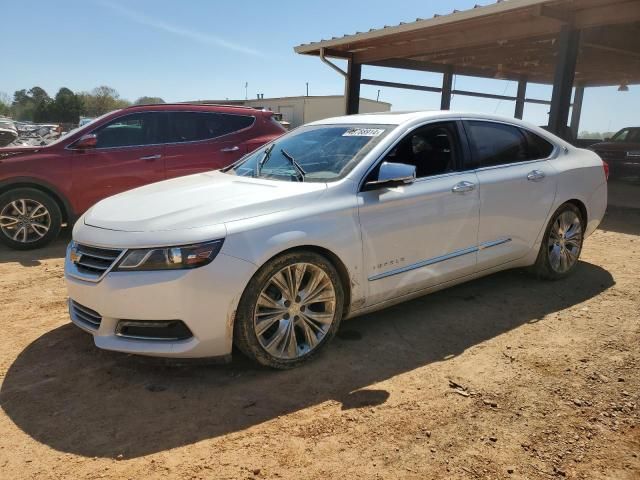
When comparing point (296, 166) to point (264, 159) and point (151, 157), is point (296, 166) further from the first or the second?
point (151, 157)

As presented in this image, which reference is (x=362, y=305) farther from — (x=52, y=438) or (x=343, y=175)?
(x=52, y=438)

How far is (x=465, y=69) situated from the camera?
16.6 metres

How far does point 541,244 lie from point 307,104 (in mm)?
32092

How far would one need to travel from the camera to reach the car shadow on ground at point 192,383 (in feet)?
8.49

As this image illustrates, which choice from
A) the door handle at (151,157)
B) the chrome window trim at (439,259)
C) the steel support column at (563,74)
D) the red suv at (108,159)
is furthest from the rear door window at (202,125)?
the steel support column at (563,74)

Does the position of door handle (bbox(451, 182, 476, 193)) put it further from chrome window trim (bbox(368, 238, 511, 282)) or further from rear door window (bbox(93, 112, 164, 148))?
rear door window (bbox(93, 112, 164, 148))

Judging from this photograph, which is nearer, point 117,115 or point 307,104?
point 117,115

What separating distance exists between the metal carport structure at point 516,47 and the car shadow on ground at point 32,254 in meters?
7.80

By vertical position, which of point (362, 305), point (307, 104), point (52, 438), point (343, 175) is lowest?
point (52, 438)

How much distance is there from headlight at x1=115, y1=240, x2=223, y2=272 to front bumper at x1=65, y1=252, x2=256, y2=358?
0.03 metres

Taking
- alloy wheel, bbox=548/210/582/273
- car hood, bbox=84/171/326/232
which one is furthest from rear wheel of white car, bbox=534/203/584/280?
car hood, bbox=84/171/326/232

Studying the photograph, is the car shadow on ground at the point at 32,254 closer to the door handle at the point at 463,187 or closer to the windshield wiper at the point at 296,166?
the windshield wiper at the point at 296,166

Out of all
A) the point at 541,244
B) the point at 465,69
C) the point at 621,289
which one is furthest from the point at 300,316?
the point at 465,69

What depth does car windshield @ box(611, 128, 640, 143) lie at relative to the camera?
45.0ft
